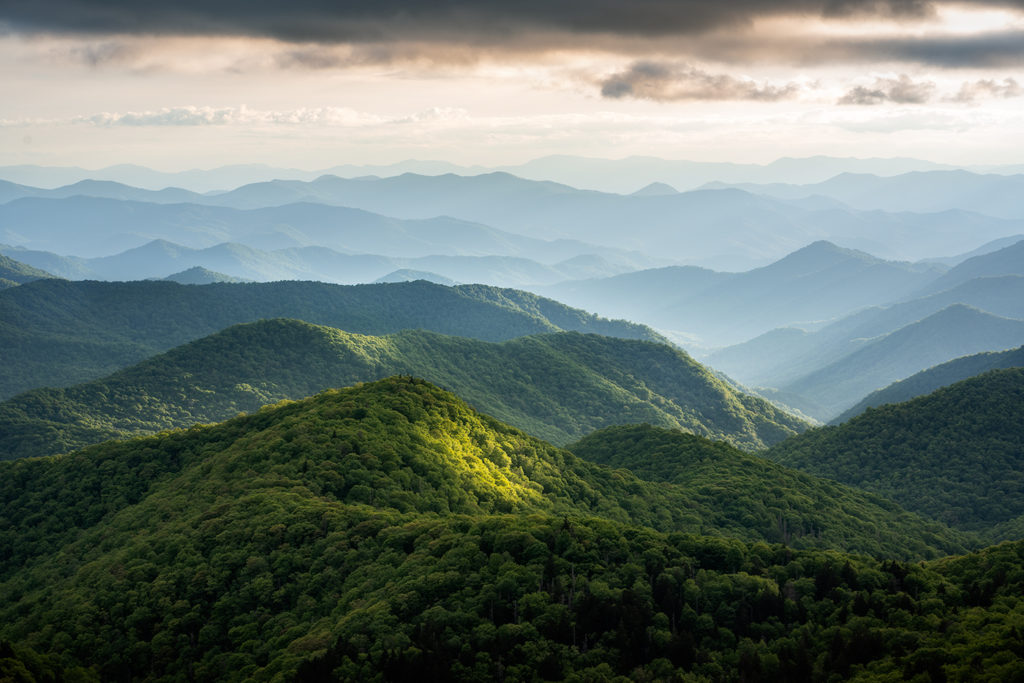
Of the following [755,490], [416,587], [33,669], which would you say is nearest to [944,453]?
[755,490]

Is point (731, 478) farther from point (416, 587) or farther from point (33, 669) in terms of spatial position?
point (33, 669)

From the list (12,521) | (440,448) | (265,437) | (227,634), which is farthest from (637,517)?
(12,521)

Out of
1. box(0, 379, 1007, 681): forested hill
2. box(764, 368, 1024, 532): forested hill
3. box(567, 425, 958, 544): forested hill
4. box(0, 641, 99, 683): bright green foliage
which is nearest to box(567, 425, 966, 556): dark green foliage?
box(567, 425, 958, 544): forested hill

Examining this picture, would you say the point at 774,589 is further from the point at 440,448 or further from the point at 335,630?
the point at 440,448

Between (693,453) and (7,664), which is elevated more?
(7,664)

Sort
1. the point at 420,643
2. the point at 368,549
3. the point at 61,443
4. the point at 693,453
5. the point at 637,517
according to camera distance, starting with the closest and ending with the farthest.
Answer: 1. the point at 420,643
2. the point at 368,549
3. the point at 637,517
4. the point at 693,453
5. the point at 61,443

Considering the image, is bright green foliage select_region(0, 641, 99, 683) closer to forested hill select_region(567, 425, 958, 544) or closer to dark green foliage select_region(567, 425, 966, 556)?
dark green foliage select_region(567, 425, 966, 556)

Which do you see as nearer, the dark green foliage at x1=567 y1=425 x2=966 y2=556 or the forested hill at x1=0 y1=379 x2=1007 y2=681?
the forested hill at x1=0 y1=379 x2=1007 y2=681
